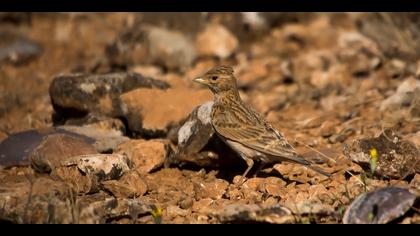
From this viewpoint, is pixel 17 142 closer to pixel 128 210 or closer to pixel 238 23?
pixel 128 210

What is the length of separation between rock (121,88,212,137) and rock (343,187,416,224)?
3383 mm

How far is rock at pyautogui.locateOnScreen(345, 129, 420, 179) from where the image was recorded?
22.8 feet

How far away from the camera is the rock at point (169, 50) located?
1284cm

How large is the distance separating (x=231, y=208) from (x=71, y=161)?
2075 millimetres

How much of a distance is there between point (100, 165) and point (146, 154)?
0.77 meters

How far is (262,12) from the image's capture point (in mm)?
13773

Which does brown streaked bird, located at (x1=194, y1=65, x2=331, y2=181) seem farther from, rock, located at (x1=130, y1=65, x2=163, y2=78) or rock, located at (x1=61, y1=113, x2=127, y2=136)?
rock, located at (x1=130, y1=65, x2=163, y2=78)

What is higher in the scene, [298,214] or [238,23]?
[238,23]

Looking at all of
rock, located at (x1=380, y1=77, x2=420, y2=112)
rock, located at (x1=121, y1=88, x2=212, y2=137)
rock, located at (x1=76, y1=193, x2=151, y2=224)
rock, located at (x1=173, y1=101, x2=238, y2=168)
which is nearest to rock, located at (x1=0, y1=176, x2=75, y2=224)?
Answer: rock, located at (x1=76, y1=193, x2=151, y2=224)

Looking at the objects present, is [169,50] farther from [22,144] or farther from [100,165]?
[100,165]

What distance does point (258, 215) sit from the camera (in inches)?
229

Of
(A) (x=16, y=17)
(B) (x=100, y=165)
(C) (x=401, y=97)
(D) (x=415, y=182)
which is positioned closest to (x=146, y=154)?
(B) (x=100, y=165)

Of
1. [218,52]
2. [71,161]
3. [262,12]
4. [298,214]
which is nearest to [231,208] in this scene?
[298,214]

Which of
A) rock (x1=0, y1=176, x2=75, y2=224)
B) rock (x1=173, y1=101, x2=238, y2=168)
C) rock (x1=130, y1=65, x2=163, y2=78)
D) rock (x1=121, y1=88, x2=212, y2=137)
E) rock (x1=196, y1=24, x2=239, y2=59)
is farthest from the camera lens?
rock (x1=196, y1=24, x2=239, y2=59)
